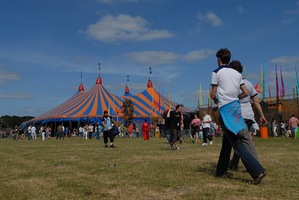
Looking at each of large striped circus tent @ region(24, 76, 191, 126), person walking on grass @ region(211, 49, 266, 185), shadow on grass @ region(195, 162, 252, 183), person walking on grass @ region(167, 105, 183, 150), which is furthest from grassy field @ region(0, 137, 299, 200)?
large striped circus tent @ region(24, 76, 191, 126)

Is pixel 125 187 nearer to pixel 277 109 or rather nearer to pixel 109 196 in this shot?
pixel 109 196

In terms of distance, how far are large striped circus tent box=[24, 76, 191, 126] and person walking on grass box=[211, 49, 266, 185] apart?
3717cm

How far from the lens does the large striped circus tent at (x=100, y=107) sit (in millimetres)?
42969

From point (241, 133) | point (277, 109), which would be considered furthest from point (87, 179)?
point (277, 109)

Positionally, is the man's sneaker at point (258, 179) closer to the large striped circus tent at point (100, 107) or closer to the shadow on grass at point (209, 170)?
the shadow on grass at point (209, 170)

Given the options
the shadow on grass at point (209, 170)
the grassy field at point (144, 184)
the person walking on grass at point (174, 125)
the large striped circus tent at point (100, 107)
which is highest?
the large striped circus tent at point (100, 107)

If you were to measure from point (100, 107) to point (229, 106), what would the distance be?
131ft

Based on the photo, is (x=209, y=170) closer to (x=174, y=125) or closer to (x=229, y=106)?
(x=229, y=106)

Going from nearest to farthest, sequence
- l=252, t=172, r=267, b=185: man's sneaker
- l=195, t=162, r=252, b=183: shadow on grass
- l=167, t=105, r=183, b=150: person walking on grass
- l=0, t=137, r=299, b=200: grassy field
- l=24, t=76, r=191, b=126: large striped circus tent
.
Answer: l=0, t=137, r=299, b=200: grassy field < l=252, t=172, r=267, b=185: man's sneaker < l=195, t=162, r=252, b=183: shadow on grass < l=167, t=105, r=183, b=150: person walking on grass < l=24, t=76, r=191, b=126: large striped circus tent

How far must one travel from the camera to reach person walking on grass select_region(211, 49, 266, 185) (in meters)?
5.17

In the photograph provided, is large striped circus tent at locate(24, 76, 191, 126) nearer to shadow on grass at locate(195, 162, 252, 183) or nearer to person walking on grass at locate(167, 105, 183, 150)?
person walking on grass at locate(167, 105, 183, 150)

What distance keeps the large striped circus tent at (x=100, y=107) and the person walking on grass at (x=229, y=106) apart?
1463 inches

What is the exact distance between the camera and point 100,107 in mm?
44562

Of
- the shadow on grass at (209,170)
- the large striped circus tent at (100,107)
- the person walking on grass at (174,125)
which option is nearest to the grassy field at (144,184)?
the shadow on grass at (209,170)
